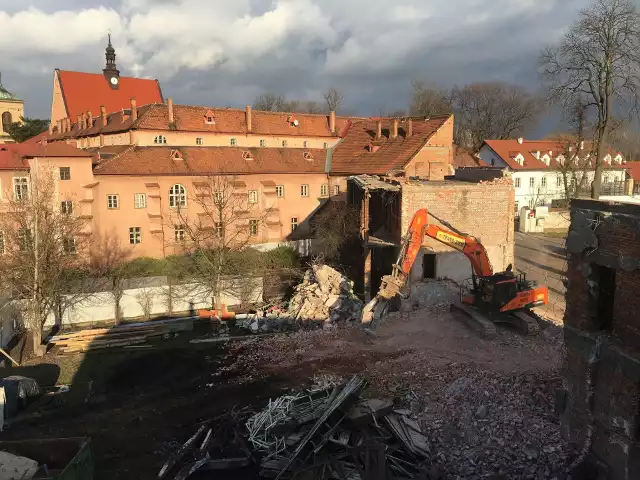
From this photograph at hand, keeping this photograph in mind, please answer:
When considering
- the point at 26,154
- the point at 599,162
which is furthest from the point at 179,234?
the point at 599,162

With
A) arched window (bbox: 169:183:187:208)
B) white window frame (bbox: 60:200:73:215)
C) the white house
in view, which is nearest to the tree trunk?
the white house

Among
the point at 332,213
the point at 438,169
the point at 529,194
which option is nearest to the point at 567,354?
the point at 332,213

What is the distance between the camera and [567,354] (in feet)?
33.0

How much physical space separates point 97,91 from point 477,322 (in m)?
50.1

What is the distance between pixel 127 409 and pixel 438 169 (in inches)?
1006

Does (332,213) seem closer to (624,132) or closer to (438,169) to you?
(438,169)

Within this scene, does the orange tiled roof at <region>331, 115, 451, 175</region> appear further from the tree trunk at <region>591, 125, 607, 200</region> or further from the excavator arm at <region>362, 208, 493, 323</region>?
the excavator arm at <region>362, 208, 493, 323</region>

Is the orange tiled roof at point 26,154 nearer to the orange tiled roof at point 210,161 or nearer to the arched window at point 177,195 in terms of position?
the orange tiled roof at point 210,161

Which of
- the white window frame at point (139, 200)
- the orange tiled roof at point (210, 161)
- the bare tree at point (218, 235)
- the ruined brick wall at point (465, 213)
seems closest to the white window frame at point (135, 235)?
the white window frame at point (139, 200)

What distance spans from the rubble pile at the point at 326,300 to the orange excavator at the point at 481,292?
2056 millimetres

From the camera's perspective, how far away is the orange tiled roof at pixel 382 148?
3378 cm

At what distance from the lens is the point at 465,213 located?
22359mm

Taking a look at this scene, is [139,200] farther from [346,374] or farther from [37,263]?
[346,374]

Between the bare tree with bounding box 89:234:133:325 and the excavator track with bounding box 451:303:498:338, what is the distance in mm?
14498
